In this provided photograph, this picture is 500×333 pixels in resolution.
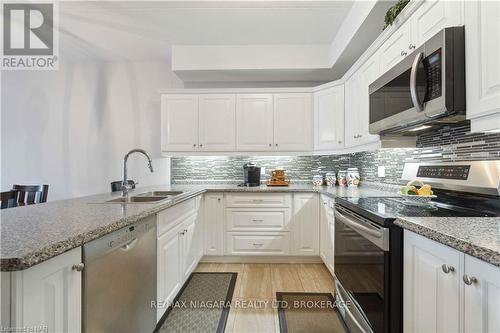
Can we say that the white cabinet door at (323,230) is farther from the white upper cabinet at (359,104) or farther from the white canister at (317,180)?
the white upper cabinet at (359,104)

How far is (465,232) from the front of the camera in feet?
2.90

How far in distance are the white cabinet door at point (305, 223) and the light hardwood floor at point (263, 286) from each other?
21cm

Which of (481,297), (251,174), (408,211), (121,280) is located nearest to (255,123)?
(251,174)

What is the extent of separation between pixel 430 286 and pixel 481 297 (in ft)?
0.77

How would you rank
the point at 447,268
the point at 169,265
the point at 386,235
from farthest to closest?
the point at 169,265 → the point at 386,235 → the point at 447,268

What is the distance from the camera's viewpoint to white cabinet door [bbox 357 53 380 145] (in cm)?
214

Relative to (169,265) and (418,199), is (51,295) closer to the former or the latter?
(169,265)

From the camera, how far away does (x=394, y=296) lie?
3.88 feet

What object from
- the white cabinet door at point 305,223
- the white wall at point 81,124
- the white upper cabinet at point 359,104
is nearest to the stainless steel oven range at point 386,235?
the white upper cabinet at point 359,104

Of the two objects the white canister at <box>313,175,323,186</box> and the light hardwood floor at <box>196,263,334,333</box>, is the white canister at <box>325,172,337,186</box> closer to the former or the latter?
the white canister at <box>313,175,323,186</box>

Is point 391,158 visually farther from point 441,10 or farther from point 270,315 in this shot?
point 270,315

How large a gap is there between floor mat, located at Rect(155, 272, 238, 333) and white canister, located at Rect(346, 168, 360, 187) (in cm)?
173

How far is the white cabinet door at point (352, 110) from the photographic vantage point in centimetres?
257

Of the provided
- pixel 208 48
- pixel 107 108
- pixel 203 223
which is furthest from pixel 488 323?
pixel 107 108
